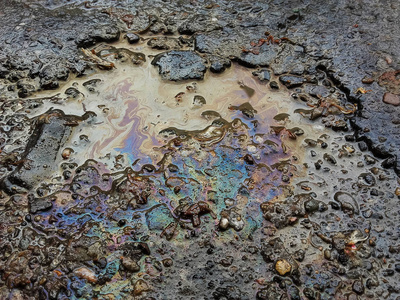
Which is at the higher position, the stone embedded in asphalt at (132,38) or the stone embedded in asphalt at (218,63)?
the stone embedded in asphalt at (132,38)

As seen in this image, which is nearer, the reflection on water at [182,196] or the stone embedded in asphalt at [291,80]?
the reflection on water at [182,196]

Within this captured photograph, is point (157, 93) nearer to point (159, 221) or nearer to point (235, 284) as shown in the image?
point (159, 221)

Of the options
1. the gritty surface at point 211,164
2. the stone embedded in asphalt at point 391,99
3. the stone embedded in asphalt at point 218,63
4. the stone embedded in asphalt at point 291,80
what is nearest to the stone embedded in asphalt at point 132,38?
the gritty surface at point 211,164

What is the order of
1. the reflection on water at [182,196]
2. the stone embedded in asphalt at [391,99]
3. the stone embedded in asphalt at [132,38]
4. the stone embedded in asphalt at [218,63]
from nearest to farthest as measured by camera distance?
the reflection on water at [182,196]
the stone embedded in asphalt at [391,99]
the stone embedded in asphalt at [218,63]
the stone embedded in asphalt at [132,38]

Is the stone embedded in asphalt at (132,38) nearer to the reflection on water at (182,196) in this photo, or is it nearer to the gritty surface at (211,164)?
the gritty surface at (211,164)

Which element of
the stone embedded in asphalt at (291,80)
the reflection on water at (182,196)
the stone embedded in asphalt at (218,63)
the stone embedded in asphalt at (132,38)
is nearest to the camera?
the reflection on water at (182,196)

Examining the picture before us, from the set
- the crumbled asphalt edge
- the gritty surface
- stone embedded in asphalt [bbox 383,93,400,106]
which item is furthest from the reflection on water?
stone embedded in asphalt [bbox 383,93,400,106]

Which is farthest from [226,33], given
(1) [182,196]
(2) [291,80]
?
(1) [182,196]
